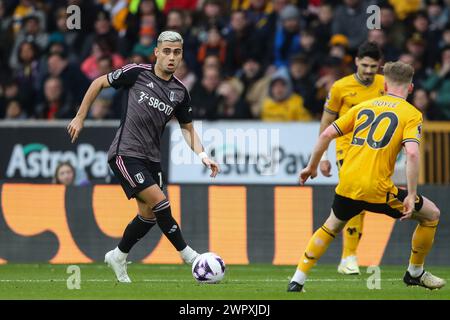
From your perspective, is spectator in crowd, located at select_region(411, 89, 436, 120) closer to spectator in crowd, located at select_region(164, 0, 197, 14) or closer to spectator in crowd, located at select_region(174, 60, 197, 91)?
spectator in crowd, located at select_region(174, 60, 197, 91)

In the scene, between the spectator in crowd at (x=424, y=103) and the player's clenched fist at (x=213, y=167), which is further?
the spectator in crowd at (x=424, y=103)

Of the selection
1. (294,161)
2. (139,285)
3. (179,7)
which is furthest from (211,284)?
(179,7)

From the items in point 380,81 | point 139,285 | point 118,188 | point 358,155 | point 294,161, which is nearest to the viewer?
point 358,155

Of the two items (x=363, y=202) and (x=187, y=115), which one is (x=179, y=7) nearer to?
(x=187, y=115)

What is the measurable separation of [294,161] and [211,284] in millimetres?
6233

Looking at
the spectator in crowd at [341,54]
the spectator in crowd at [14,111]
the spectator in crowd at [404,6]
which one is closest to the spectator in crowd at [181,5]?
the spectator in crowd at [341,54]

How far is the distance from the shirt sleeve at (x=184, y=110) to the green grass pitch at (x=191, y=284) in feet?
5.36

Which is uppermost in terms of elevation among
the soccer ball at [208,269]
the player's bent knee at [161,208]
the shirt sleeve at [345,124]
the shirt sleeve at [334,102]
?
the shirt sleeve at [334,102]

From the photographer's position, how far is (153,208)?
11.8m

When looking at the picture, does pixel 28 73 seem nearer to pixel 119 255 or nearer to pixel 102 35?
pixel 102 35

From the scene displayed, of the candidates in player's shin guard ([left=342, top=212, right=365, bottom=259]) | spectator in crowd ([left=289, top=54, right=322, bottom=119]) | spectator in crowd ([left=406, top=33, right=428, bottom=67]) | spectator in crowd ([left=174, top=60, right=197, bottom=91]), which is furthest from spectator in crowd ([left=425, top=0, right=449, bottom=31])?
player's shin guard ([left=342, top=212, right=365, bottom=259])

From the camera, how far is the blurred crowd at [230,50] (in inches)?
741

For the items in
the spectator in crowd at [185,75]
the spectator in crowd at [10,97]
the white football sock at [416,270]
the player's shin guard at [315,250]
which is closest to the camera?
the player's shin guard at [315,250]

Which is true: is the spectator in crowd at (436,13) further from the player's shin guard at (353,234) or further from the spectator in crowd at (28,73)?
the player's shin guard at (353,234)
